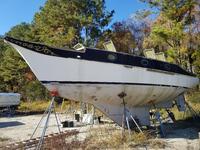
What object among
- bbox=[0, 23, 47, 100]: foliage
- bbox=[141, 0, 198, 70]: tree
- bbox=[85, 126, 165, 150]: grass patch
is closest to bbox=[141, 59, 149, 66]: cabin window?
bbox=[85, 126, 165, 150]: grass patch

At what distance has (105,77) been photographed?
464 inches

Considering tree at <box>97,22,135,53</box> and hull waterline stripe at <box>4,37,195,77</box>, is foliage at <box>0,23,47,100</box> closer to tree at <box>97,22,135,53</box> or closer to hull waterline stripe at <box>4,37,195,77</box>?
tree at <box>97,22,135,53</box>

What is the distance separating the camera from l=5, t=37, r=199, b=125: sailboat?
10.7 metres

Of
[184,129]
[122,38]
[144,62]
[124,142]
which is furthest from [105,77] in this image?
[122,38]

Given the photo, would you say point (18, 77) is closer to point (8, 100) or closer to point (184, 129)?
point (8, 100)

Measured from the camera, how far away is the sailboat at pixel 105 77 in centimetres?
1068

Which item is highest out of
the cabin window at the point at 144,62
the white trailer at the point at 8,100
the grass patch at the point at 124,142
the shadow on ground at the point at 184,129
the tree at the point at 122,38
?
the tree at the point at 122,38

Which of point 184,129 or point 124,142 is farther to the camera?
point 184,129

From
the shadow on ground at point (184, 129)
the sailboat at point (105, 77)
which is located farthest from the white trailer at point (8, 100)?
the sailboat at point (105, 77)

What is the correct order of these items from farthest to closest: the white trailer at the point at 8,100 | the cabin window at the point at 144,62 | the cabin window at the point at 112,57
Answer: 1. the white trailer at the point at 8,100
2. the cabin window at the point at 144,62
3. the cabin window at the point at 112,57

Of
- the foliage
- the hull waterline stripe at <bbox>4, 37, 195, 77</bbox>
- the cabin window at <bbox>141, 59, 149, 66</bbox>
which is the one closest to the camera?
the hull waterline stripe at <bbox>4, 37, 195, 77</bbox>

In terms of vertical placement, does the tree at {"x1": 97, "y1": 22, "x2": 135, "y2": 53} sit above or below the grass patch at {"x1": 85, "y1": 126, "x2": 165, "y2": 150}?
above

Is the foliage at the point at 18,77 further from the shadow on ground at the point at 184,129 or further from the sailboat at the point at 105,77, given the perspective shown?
the sailboat at the point at 105,77

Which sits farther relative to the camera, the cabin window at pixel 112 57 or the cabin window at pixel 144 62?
the cabin window at pixel 144 62
